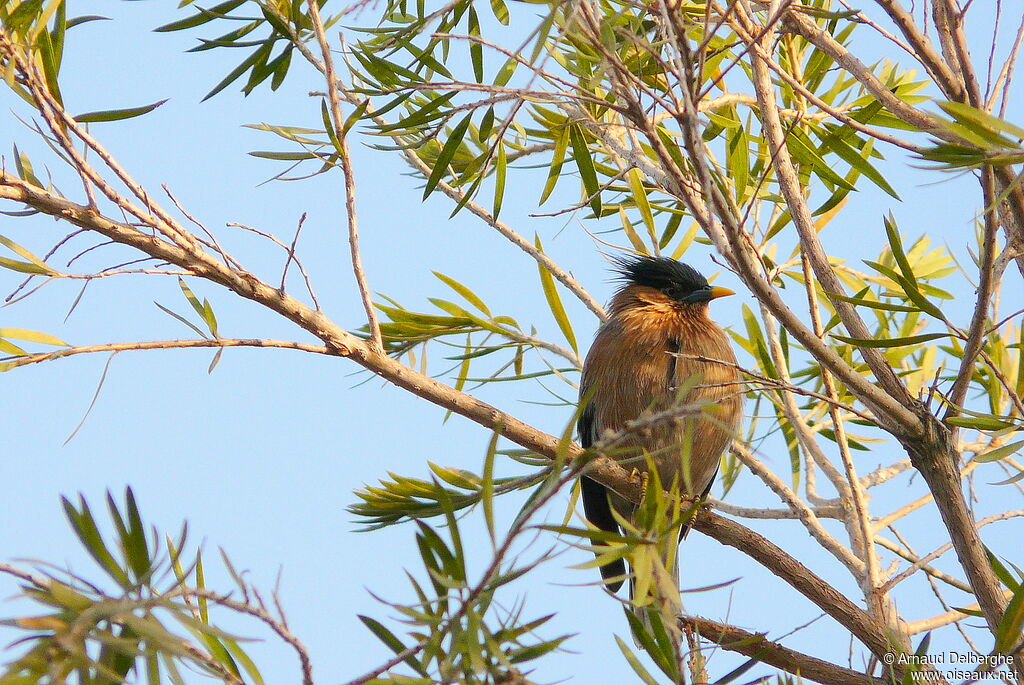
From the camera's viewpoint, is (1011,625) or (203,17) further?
(203,17)

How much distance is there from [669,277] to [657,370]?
2.41 ft

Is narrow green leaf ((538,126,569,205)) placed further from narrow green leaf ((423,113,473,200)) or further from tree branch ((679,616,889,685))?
tree branch ((679,616,889,685))

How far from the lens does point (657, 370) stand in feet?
13.5

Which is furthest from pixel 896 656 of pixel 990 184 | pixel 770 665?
pixel 990 184

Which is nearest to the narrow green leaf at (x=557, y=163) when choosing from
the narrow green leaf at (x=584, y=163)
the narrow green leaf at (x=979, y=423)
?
the narrow green leaf at (x=584, y=163)

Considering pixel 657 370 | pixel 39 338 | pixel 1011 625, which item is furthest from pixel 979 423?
pixel 39 338

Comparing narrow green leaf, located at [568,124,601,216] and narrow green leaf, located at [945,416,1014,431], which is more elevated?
narrow green leaf, located at [568,124,601,216]

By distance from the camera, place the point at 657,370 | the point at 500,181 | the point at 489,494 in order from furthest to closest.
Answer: the point at 657,370 → the point at 500,181 → the point at 489,494

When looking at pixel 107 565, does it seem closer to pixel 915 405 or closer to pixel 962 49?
pixel 915 405

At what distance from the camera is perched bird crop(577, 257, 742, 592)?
3959 mm

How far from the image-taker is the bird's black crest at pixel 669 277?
466 cm

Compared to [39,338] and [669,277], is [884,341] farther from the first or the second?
[669,277]

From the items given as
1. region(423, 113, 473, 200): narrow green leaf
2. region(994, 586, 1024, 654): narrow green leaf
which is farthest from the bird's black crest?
region(994, 586, 1024, 654): narrow green leaf

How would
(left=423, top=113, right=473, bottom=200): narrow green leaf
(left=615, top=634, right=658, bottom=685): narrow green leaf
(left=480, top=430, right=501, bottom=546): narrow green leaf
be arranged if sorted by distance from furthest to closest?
1. (left=423, top=113, right=473, bottom=200): narrow green leaf
2. (left=615, top=634, right=658, bottom=685): narrow green leaf
3. (left=480, top=430, right=501, bottom=546): narrow green leaf
